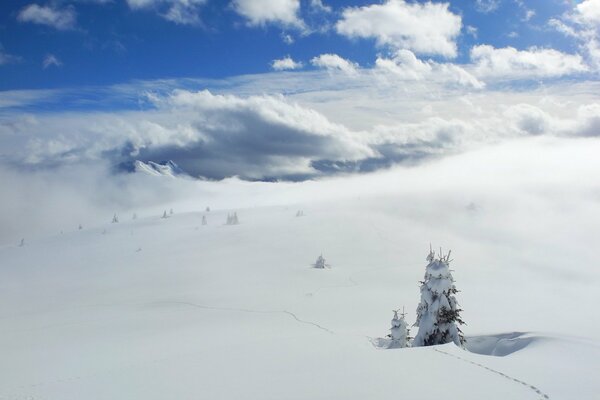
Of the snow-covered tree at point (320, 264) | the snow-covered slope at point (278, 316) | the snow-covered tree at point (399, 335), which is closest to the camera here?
the snow-covered slope at point (278, 316)

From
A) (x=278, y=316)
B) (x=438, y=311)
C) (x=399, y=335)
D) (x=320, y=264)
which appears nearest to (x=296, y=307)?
(x=278, y=316)

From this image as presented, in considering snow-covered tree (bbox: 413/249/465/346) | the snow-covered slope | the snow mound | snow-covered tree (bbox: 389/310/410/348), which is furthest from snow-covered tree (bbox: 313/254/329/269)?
snow-covered tree (bbox: 413/249/465/346)

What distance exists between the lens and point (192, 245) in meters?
77.9

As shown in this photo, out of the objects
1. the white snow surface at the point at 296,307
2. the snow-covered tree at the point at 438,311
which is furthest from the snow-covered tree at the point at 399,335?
the white snow surface at the point at 296,307

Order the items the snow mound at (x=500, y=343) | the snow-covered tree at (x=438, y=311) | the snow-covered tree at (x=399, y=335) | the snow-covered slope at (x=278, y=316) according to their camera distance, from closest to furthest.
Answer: the snow-covered slope at (x=278, y=316) → the snow-covered tree at (x=438, y=311) → the snow mound at (x=500, y=343) → the snow-covered tree at (x=399, y=335)

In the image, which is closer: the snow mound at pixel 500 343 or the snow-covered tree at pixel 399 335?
the snow mound at pixel 500 343

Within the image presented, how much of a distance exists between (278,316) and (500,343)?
16306 millimetres

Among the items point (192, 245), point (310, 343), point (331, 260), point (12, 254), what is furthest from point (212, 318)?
point (12, 254)

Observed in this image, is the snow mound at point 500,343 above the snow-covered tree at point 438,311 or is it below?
below

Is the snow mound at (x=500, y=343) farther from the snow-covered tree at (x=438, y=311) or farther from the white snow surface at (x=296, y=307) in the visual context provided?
the snow-covered tree at (x=438, y=311)

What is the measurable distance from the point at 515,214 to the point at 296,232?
63.8 meters

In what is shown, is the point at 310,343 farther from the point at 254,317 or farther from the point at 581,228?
the point at 581,228

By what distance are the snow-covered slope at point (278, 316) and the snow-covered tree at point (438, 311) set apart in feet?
10.7

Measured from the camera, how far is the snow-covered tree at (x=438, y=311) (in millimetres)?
23516
